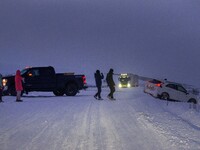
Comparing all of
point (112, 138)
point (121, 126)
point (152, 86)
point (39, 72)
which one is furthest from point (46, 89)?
point (112, 138)

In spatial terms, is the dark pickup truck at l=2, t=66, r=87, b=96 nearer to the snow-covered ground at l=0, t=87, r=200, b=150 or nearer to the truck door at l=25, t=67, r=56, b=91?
the truck door at l=25, t=67, r=56, b=91

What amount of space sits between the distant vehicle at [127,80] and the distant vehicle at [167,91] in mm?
29753

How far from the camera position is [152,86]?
91.1 feet

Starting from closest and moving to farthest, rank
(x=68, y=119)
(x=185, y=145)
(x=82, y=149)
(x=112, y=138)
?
(x=82, y=149)
(x=185, y=145)
(x=112, y=138)
(x=68, y=119)

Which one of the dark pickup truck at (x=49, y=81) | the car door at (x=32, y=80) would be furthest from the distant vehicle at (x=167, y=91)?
the car door at (x=32, y=80)

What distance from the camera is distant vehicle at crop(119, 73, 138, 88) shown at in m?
58.9

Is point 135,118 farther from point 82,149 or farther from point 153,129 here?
point 82,149

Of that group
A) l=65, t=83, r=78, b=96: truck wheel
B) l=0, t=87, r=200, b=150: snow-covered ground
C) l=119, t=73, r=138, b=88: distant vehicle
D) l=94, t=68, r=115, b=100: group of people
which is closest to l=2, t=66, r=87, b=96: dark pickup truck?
l=65, t=83, r=78, b=96: truck wheel

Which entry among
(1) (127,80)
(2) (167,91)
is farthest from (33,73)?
(1) (127,80)

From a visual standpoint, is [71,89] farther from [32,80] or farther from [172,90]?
[172,90]

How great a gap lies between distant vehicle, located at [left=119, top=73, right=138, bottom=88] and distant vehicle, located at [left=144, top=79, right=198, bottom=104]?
97.6ft

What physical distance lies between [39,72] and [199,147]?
21049 mm

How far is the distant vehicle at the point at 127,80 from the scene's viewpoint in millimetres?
58859

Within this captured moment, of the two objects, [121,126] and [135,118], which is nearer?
[121,126]
